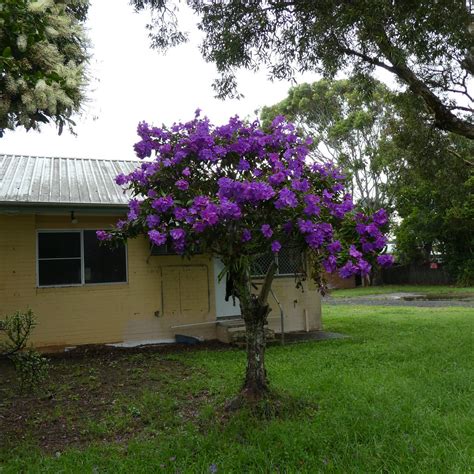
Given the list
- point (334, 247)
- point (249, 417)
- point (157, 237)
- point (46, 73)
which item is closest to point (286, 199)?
point (334, 247)

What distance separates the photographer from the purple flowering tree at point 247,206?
175 inches

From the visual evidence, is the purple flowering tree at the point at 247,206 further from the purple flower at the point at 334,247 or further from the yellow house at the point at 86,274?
the yellow house at the point at 86,274

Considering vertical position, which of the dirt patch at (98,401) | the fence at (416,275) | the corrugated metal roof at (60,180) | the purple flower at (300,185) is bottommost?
the dirt patch at (98,401)

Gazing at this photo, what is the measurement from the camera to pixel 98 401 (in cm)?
604

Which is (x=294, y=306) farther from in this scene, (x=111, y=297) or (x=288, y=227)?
(x=288, y=227)

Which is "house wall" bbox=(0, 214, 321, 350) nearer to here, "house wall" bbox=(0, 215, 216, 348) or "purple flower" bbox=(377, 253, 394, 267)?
"house wall" bbox=(0, 215, 216, 348)

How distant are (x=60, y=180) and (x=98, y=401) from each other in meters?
5.63

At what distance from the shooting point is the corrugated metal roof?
9172mm

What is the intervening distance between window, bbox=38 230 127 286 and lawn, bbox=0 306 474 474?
1899mm

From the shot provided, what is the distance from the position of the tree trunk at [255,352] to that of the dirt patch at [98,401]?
692 mm

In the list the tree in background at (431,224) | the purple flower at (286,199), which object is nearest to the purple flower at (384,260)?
the purple flower at (286,199)

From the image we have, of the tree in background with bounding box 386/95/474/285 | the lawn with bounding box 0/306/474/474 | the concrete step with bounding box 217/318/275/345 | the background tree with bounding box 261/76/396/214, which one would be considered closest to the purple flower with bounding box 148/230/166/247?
the lawn with bounding box 0/306/474/474

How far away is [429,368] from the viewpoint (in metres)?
6.87

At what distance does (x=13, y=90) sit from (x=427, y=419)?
5.38 meters
